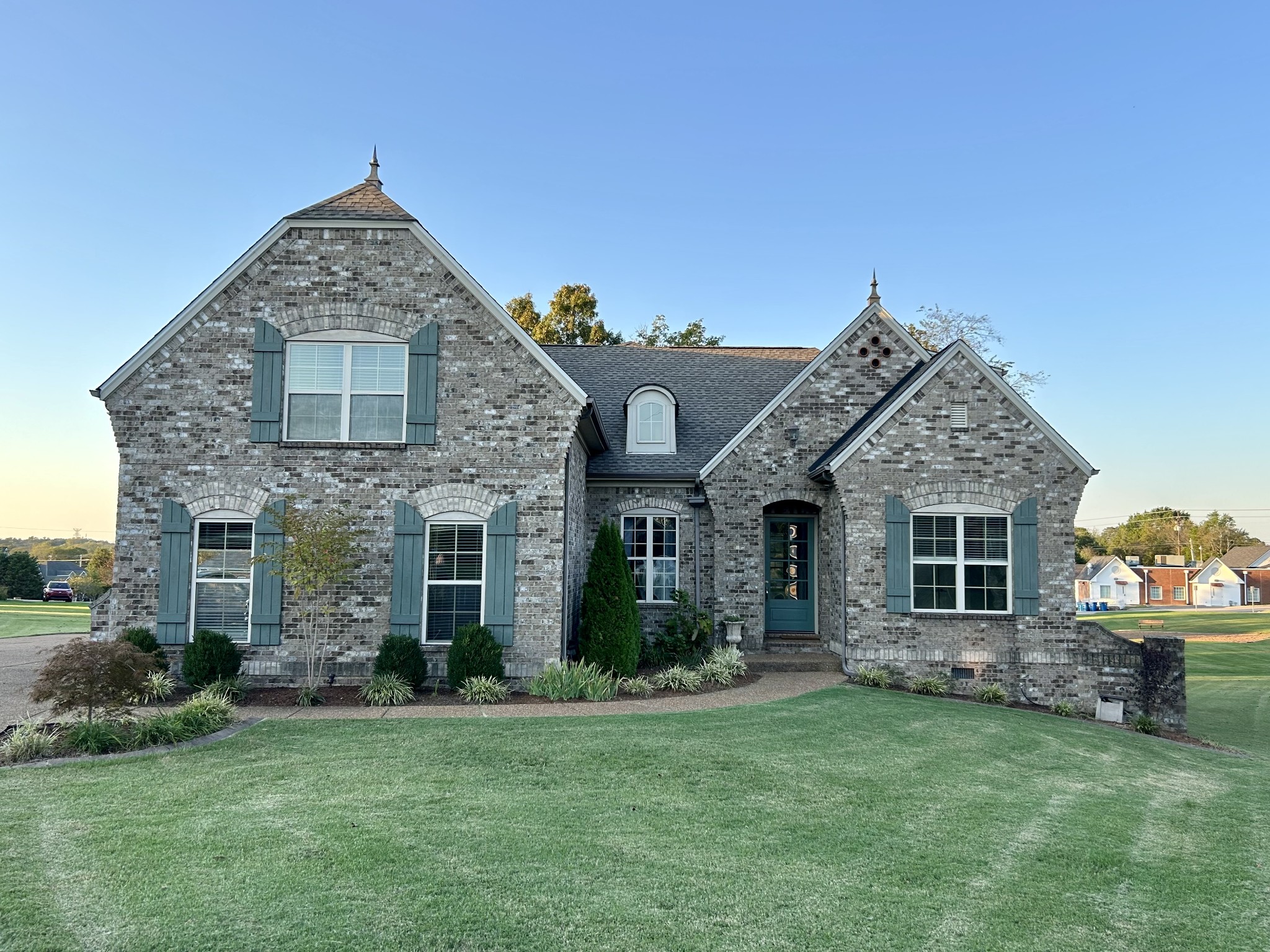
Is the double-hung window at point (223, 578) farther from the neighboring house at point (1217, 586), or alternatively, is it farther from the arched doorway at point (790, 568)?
the neighboring house at point (1217, 586)

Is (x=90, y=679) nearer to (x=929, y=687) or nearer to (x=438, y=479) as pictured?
(x=438, y=479)

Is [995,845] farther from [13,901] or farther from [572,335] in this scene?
[572,335]

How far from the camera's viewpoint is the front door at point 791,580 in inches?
635

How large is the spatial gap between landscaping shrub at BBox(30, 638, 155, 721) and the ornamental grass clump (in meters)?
3.05

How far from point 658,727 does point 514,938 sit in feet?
17.4

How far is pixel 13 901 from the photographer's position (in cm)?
480

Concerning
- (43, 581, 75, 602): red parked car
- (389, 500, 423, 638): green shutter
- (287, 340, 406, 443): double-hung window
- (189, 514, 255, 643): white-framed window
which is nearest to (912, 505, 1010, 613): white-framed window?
(389, 500, 423, 638): green shutter

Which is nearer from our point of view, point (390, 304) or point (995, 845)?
point (995, 845)

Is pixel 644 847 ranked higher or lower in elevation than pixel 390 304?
lower

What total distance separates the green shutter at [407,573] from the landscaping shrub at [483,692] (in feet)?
4.14

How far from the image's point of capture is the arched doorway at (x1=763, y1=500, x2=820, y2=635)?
52.9ft

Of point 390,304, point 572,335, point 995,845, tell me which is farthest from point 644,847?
point 572,335

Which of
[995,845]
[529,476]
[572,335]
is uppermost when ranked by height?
[572,335]

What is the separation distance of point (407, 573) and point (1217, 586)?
8914 centimetres
